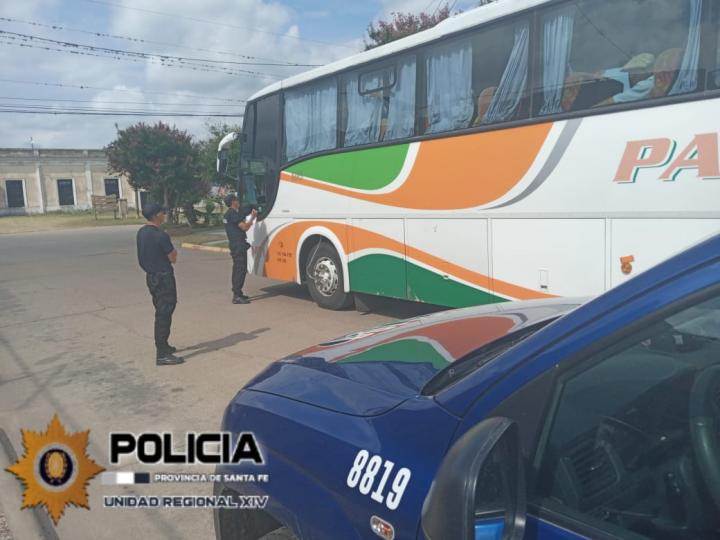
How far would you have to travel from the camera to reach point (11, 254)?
19.8 m

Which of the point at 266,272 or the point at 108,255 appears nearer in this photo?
the point at 266,272

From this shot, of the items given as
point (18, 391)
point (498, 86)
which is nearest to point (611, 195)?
point (498, 86)

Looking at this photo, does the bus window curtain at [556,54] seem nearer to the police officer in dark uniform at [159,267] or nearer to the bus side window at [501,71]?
the bus side window at [501,71]

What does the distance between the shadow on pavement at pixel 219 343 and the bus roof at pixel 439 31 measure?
13.0 ft

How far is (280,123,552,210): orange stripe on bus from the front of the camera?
5965mm

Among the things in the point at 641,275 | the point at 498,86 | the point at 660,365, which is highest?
the point at 498,86

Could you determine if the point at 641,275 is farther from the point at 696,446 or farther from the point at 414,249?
the point at 414,249

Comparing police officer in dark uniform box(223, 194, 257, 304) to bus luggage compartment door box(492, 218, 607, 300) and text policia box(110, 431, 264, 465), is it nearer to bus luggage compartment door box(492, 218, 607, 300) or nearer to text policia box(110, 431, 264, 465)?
bus luggage compartment door box(492, 218, 607, 300)

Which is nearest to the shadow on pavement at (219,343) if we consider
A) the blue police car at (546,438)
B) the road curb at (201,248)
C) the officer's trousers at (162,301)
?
the officer's trousers at (162,301)

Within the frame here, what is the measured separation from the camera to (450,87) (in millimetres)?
6715

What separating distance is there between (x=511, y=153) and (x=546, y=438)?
5.06 m

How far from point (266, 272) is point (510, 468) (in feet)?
29.8

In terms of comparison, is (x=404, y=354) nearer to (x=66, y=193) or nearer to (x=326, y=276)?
(x=326, y=276)

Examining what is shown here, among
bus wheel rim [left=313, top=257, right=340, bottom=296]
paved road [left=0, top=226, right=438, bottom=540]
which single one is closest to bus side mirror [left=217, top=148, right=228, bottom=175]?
paved road [left=0, top=226, right=438, bottom=540]
